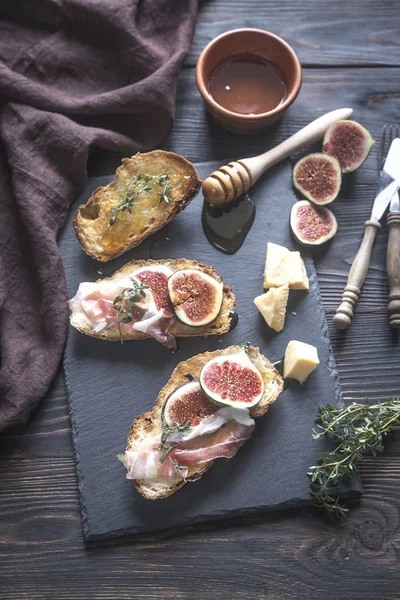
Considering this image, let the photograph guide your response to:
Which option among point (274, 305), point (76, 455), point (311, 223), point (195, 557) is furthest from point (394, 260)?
point (76, 455)

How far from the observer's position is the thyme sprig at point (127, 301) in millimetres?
3232

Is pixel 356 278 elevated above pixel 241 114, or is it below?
below

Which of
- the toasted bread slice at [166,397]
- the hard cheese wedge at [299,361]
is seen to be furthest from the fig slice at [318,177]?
the toasted bread slice at [166,397]

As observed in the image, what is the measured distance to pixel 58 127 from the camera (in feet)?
11.5

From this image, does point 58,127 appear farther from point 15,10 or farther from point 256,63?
point 256,63

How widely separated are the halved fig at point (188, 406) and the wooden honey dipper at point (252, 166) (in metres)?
0.98

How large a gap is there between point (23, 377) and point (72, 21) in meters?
1.90

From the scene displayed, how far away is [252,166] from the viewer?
3527 millimetres

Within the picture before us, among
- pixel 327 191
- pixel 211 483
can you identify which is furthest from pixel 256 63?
pixel 211 483

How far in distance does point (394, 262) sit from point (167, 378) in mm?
1305

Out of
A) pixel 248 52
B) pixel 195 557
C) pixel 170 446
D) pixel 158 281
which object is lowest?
pixel 195 557

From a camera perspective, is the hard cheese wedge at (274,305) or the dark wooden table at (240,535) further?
the hard cheese wedge at (274,305)

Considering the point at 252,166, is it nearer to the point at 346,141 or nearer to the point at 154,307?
the point at 346,141

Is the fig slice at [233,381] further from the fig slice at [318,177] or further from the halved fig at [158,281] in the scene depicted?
the fig slice at [318,177]
